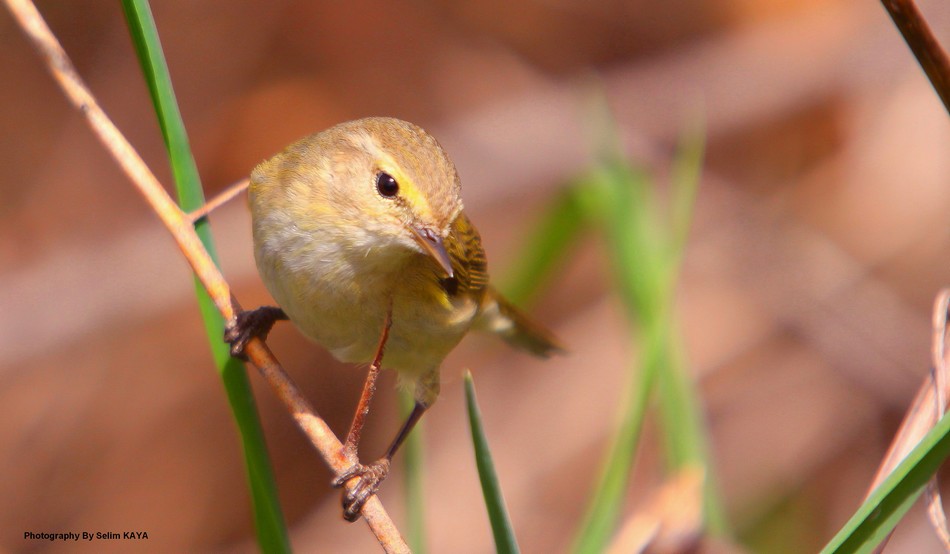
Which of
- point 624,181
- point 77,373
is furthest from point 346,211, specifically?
point 77,373

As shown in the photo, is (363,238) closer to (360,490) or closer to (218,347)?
(218,347)

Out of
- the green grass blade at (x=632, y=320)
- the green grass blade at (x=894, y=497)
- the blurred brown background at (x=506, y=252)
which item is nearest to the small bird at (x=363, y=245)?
the green grass blade at (x=632, y=320)

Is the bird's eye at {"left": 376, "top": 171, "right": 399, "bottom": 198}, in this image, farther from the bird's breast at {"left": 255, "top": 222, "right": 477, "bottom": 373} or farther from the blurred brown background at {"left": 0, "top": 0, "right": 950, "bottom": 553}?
the blurred brown background at {"left": 0, "top": 0, "right": 950, "bottom": 553}

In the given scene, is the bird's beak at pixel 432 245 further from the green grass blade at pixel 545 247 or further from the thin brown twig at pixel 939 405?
the thin brown twig at pixel 939 405

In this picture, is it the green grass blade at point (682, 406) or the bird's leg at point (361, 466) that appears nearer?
the bird's leg at point (361, 466)

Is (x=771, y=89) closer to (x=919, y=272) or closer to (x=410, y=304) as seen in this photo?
(x=919, y=272)
